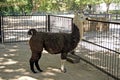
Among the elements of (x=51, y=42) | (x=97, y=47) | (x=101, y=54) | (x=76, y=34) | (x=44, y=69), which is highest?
(x=76, y=34)

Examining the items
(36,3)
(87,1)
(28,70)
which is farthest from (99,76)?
(87,1)

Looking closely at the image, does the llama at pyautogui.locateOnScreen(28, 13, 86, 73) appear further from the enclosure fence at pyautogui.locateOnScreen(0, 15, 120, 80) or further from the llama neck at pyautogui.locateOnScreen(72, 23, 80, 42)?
the enclosure fence at pyautogui.locateOnScreen(0, 15, 120, 80)

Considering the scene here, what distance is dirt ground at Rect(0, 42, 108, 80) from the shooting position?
6.44 metres

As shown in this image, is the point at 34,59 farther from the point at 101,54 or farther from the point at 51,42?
the point at 101,54

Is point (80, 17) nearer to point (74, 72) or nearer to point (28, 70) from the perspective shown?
point (74, 72)

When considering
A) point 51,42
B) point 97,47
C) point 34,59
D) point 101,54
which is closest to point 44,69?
point 34,59

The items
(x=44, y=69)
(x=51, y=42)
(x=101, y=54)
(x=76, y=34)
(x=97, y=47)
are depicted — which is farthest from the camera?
(x=97, y=47)

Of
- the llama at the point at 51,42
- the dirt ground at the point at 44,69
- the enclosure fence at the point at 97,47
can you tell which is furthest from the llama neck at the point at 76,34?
the dirt ground at the point at 44,69

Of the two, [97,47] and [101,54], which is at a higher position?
[97,47]

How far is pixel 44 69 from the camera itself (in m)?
7.18

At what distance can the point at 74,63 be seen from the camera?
787 cm

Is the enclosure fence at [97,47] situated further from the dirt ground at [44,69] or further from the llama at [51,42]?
the llama at [51,42]

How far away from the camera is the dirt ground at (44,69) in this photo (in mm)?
6440

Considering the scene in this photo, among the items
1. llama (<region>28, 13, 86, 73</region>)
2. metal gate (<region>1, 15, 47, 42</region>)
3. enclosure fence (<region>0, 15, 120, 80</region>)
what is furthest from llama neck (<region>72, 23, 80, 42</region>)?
metal gate (<region>1, 15, 47, 42</region>)
